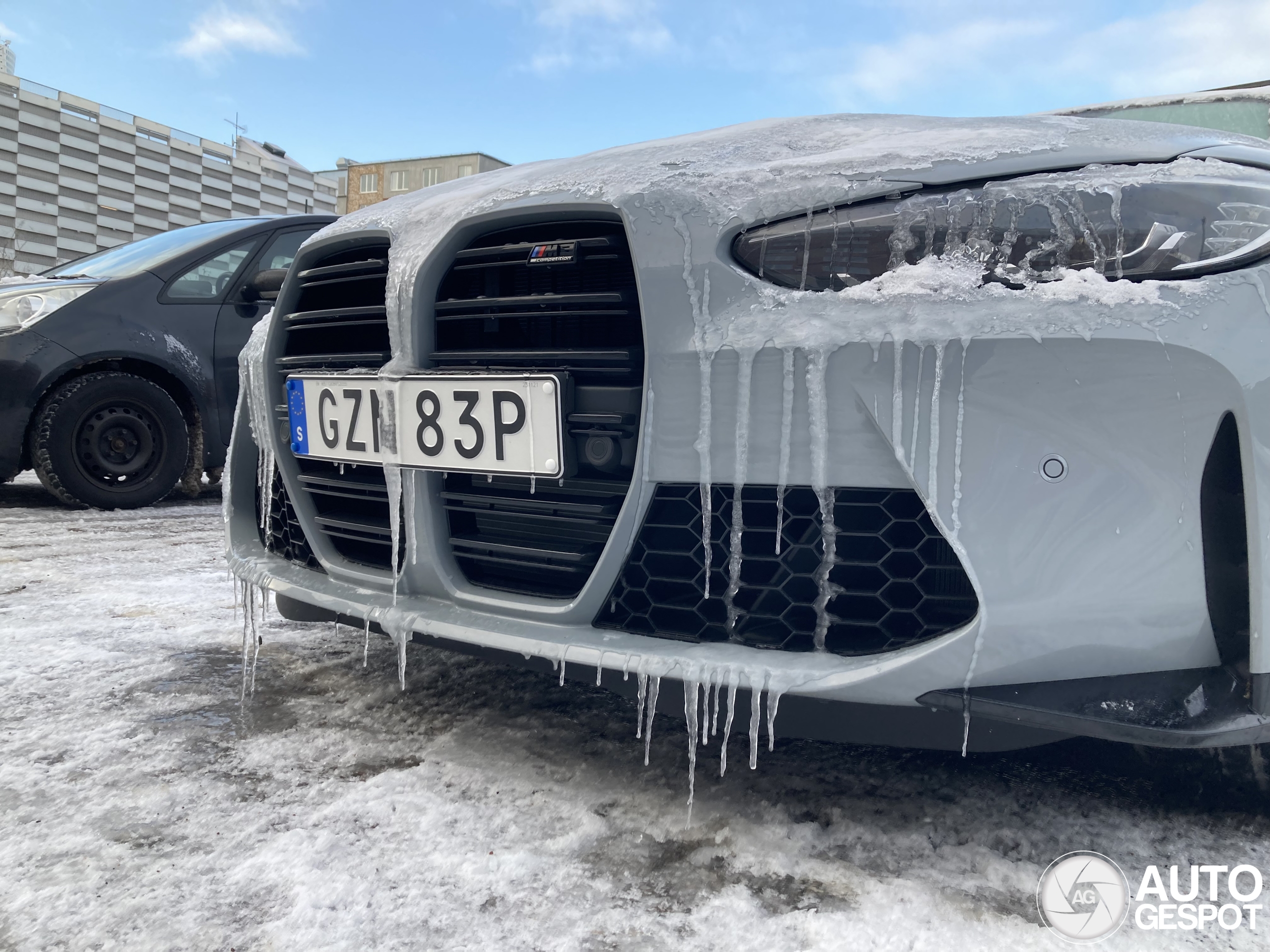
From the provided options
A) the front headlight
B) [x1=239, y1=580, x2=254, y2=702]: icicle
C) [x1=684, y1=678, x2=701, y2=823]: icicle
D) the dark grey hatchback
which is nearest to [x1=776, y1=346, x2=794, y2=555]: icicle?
[x1=684, y1=678, x2=701, y2=823]: icicle

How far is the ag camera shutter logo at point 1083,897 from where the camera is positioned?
1.05 metres

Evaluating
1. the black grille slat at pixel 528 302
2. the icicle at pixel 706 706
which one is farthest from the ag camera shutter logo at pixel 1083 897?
the black grille slat at pixel 528 302

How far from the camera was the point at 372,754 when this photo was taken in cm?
153

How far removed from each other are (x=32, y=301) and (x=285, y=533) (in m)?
2.83

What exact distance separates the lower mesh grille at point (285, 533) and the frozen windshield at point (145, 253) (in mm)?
2761

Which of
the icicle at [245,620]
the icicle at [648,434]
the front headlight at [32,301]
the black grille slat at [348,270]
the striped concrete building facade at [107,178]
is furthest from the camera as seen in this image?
Result: the striped concrete building facade at [107,178]

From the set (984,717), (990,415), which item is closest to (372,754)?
(984,717)

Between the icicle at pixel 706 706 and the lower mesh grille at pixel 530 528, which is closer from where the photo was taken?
the icicle at pixel 706 706

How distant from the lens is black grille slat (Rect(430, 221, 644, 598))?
133cm

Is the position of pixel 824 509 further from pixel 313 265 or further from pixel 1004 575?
pixel 313 265

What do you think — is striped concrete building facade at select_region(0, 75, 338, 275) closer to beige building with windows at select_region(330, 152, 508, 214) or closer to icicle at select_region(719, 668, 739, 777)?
beige building with windows at select_region(330, 152, 508, 214)

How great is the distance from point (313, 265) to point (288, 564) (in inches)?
24.4

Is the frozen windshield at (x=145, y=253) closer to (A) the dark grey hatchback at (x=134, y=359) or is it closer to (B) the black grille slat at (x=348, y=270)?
(A) the dark grey hatchback at (x=134, y=359)

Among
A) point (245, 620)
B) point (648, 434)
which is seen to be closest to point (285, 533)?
point (245, 620)
